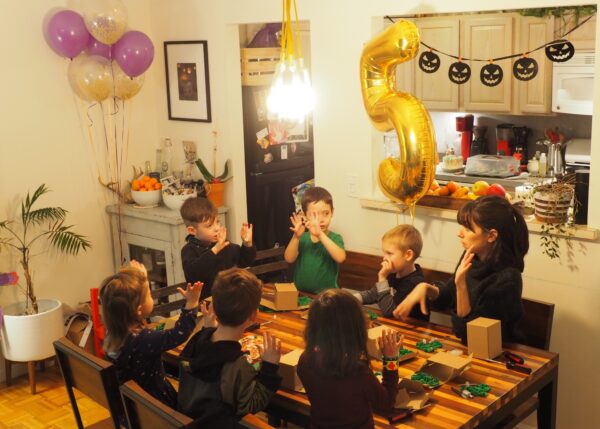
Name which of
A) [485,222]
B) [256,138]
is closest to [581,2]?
[485,222]

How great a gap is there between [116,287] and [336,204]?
1.90 meters

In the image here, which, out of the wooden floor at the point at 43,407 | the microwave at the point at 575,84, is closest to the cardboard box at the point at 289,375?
the wooden floor at the point at 43,407

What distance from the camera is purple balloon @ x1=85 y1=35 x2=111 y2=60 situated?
4820 mm

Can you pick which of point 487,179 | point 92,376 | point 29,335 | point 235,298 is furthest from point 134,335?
point 487,179

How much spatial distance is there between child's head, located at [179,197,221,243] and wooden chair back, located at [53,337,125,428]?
1.06 metres

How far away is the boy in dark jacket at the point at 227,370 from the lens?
2.55 metres

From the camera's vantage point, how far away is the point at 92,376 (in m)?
2.69

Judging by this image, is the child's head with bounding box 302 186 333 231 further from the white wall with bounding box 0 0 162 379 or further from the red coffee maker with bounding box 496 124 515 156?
the red coffee maker with bounding box 496 124 515 156

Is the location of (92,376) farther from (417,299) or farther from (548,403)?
(548,403)

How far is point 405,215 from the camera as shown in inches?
166

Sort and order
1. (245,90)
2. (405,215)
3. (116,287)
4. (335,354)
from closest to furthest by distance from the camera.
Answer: (335,354) → (116,287) → (405,215) → (245,90)

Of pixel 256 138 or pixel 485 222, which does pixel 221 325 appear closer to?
pixel 485 222

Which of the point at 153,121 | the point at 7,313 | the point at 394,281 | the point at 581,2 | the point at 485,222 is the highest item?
the point at 581,2

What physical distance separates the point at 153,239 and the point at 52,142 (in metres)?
0.86
